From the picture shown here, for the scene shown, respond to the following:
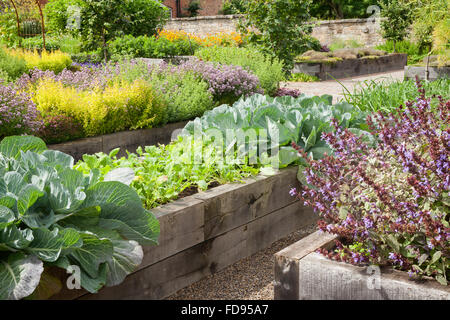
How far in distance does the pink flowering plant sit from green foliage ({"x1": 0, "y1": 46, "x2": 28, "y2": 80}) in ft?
24.5

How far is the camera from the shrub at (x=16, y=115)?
16.2 feet

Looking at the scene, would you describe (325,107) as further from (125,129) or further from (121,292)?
(121,292)

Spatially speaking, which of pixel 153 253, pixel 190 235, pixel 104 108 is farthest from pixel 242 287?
pixel 104 108

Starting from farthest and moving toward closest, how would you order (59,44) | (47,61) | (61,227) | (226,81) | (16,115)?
1. (59,44)
2. (47,61)
3. (226,81)
4. (16,115)
5. (61,227)

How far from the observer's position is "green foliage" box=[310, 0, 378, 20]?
105 feet

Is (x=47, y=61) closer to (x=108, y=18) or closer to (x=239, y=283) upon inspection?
(x=108, y=18)

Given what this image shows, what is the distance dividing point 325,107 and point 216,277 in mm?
2051

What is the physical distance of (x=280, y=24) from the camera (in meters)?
11.1

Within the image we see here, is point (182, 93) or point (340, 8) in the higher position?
point (340, 8)

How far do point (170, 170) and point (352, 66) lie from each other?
1432 cm

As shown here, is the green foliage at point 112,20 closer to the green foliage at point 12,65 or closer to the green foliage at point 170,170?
the green foliage at point 12,65

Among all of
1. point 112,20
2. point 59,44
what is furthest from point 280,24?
point 59,44

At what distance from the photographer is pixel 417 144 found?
2689mm

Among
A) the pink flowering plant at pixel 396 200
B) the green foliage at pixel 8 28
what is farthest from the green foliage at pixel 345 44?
the pink flowering plant at pixel 396 200
